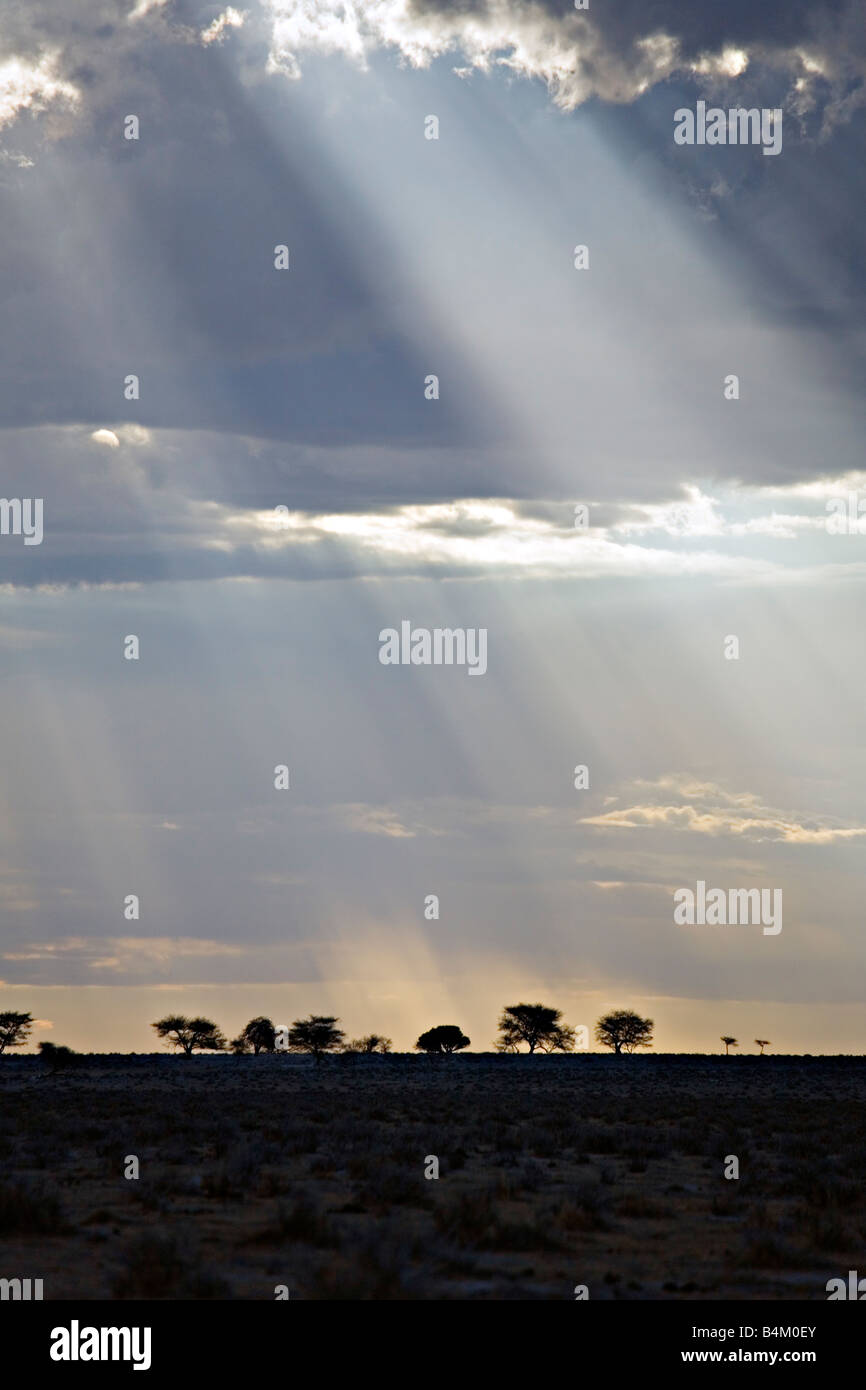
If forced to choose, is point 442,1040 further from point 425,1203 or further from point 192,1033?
point 425,1203

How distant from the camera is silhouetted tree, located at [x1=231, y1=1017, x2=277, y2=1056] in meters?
143

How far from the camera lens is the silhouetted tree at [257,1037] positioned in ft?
470

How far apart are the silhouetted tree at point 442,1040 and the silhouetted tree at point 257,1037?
1692 cm

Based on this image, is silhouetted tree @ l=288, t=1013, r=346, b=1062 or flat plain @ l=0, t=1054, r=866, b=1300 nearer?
flat plain @ l=0, t=1054, r=866, b=1300

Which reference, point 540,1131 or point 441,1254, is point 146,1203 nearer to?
point 441,1254

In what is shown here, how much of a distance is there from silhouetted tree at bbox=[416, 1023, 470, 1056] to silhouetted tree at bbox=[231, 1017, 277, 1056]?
16.9 meters

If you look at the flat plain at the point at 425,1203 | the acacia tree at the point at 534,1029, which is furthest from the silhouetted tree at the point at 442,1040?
the flat plain at the point at 425,1203

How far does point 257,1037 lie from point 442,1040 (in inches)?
791

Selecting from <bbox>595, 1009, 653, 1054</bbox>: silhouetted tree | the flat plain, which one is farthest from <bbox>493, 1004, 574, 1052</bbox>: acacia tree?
the flat plain

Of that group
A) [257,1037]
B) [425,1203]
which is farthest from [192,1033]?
[425,1203]

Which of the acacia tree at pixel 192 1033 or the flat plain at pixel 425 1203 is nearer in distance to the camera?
the flat plain at pixel 425 1203

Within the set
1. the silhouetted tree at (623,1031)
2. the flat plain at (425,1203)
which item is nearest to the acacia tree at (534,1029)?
the silhouetted tree at (623,1031)

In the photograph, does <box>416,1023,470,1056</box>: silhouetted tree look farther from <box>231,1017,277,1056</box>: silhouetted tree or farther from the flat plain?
the flat plain

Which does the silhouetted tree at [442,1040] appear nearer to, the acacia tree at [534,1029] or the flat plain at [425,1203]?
the acacia tree at [534,1029]
